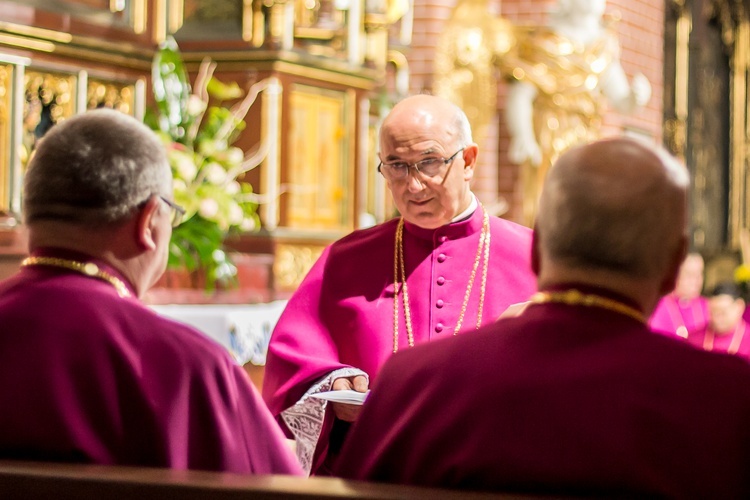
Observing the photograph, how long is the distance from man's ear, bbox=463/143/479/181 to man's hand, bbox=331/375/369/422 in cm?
70

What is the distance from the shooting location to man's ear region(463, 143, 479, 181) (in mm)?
3598

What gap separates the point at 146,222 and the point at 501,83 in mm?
8321

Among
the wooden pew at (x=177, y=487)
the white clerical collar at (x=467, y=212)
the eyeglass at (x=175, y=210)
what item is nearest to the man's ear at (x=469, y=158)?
the white clerical collar at (x=467, y=212)

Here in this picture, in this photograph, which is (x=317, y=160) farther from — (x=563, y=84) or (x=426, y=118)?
(x=563, y=84)

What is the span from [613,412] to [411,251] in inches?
73.5

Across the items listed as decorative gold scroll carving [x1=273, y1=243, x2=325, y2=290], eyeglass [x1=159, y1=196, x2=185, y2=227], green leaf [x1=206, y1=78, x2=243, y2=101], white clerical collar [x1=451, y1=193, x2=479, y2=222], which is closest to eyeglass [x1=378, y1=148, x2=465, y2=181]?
white clerical collar [x1=451, y1=193, x2=479, y2=222]

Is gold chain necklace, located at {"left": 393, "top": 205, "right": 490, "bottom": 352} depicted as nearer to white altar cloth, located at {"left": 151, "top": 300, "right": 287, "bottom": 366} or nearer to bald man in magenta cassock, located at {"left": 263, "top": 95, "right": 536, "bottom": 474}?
bald man in magenta cassock, located at {"left": 263, "top": 95, "right": 536, "bottom": 474}

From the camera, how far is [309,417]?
135 inches

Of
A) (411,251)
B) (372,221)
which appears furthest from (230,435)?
(372,221)

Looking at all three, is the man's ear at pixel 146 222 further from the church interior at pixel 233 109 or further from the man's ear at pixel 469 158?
the church interior at pixel 233 109

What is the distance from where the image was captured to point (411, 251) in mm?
3770

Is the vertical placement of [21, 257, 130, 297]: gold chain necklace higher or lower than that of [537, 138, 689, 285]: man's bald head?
lower

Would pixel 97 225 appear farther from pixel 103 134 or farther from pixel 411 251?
pixel 411 251

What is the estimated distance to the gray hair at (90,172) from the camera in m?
2.32
